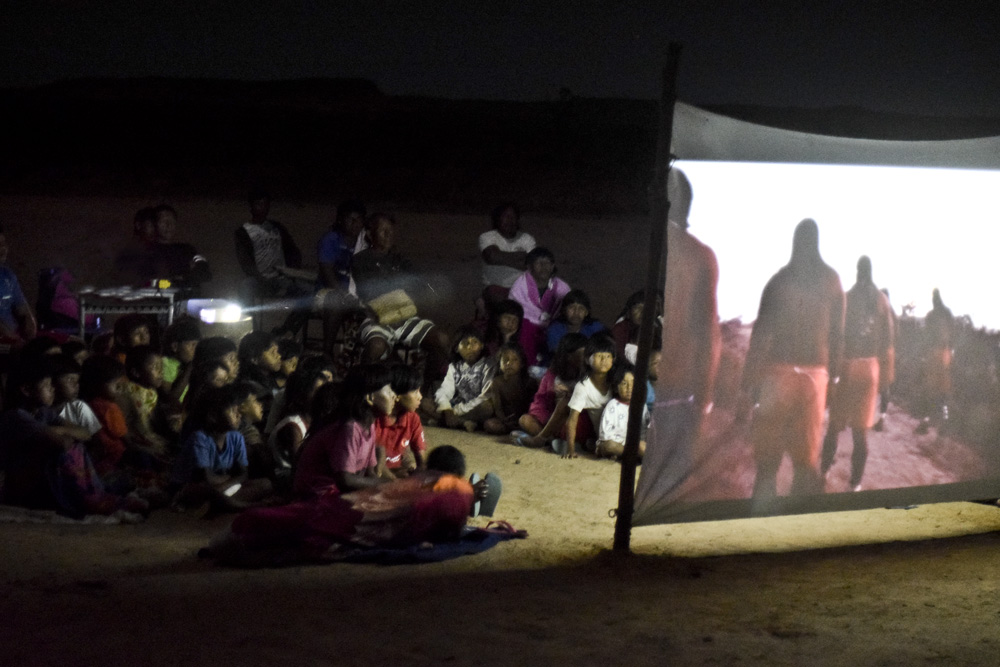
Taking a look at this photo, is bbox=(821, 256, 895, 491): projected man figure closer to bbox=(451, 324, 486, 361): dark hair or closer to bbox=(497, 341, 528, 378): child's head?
bbox=(497, 341, 528, 378): child's head

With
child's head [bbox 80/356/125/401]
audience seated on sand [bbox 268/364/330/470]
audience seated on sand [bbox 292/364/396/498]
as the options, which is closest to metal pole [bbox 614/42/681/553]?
audience seated on sand [bbox 292/364/396/498]

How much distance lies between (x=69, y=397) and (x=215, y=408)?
30.8 inches

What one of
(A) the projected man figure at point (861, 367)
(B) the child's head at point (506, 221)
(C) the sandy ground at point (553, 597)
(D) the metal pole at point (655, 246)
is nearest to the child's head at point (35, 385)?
(C) the sandy ground at point (553, 597)

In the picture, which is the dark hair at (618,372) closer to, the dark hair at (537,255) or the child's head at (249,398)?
the dark hair at (537,255)

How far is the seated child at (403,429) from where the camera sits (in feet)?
20.7

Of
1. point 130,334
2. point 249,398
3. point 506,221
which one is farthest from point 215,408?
point 506,221

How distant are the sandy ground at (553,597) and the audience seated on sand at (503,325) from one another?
7.71ft

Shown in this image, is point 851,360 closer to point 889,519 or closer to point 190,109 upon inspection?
point 889,519

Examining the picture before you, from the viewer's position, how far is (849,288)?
5.37 meters

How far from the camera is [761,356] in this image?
5.23 m

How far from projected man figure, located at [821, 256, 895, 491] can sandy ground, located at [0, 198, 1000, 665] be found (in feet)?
1.86

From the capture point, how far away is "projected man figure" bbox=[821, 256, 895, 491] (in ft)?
17.7

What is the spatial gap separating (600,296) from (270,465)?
760 cm

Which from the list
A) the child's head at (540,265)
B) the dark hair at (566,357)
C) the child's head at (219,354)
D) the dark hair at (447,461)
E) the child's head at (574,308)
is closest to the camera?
the dark hair at (447,461)
